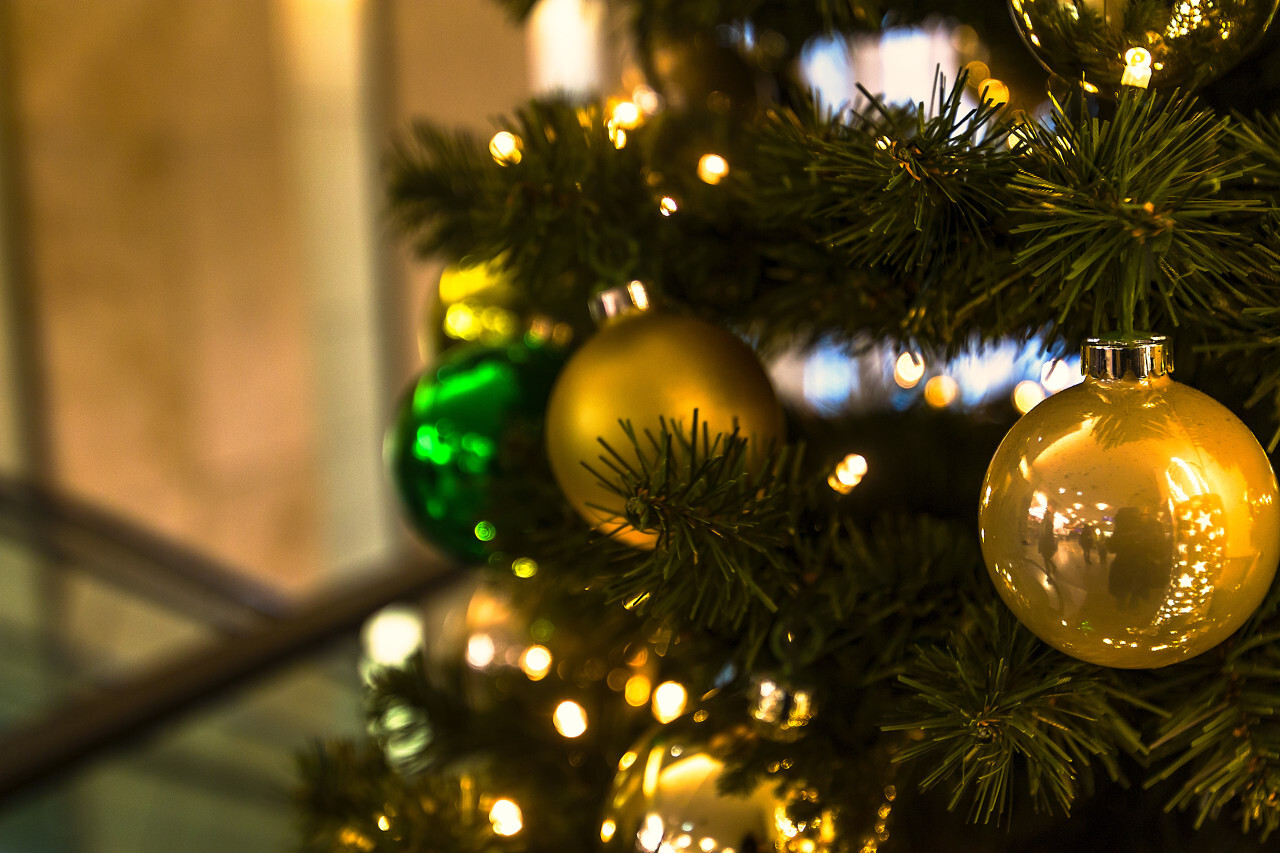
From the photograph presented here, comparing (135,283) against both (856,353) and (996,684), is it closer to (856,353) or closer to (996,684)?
(856,353)

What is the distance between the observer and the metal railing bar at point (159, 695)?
777mm

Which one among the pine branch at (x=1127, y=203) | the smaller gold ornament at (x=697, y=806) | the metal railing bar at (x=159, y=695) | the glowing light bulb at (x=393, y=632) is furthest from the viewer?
the glowing light bulb at (x=393, y=632)

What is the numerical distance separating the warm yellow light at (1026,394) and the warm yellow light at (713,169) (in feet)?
0.69

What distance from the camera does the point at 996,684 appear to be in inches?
11.4

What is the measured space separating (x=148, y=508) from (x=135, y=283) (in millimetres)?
436

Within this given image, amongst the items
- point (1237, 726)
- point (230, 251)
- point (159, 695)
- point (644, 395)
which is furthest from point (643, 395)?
point (230, 251)

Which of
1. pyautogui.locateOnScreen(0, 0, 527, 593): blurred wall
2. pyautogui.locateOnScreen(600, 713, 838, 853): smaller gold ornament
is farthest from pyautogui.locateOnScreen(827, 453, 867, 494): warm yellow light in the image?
pyautogui.locateOnScreen(0, 0, 527, 593): blurred wall

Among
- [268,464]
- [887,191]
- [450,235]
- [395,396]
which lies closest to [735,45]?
[450,235]

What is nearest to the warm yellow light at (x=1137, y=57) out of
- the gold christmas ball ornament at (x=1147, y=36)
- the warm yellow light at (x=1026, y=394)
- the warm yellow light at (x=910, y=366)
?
the gold christmas ball ornament at (x=1147, y=36)

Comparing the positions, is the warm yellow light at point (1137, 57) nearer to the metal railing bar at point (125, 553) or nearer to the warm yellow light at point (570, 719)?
the warm yellow light at point (570, 719)

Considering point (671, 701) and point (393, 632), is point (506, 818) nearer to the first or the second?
point (671, 701)

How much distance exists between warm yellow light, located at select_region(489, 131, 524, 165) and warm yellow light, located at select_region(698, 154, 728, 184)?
0.08m

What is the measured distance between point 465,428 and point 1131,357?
1.08 feet

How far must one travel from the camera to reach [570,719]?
532 millimetres
